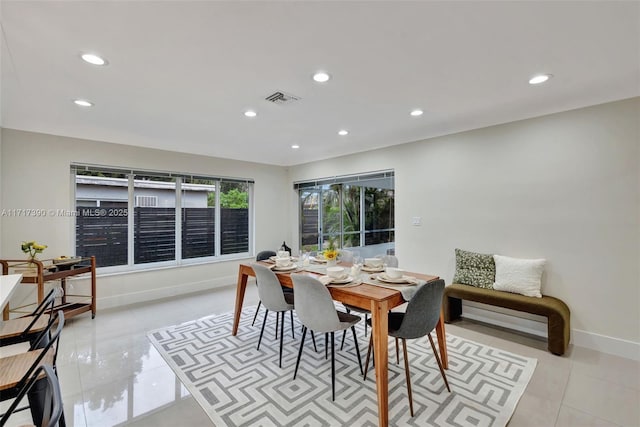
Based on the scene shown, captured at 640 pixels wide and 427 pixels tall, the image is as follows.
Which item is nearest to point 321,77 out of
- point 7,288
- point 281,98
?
point 281,98

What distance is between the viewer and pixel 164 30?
175 cm

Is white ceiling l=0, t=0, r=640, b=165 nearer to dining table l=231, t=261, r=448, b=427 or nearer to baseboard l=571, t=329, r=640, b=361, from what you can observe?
dining table l=231, t=261, r=448, b=427

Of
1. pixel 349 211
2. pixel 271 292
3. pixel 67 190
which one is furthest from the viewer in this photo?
pixel 349 211

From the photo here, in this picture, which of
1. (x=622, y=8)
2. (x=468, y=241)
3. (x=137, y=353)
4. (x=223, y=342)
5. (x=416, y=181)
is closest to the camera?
(x=622, y=8)

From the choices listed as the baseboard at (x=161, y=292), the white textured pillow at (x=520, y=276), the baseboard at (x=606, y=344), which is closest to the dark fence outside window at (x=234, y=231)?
the baseboard at (x=161, y=292)

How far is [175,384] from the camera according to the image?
2328mm

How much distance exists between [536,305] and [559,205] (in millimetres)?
1082

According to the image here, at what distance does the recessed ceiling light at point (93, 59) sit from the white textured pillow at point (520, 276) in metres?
4.15

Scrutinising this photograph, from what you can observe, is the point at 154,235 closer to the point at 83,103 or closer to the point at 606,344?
the point at 83,103

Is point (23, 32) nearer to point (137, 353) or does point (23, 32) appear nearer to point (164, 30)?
point (164, 30)

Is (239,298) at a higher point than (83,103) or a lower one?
lower

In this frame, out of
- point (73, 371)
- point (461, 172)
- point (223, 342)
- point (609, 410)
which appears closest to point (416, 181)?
point (461, 172)

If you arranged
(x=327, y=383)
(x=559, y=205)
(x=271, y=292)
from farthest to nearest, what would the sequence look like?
(x=559, y=205) < (x=271, y=292) < (x=327, y=383)

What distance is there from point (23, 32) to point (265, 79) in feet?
4.91
